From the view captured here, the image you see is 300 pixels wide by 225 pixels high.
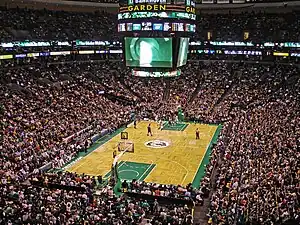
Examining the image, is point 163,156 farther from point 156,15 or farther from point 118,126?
point 156,15

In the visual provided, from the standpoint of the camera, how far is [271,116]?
32969 millimetres

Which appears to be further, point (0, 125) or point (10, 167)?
point (0, 125)

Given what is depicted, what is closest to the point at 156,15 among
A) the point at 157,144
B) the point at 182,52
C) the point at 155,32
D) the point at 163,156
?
the point at 155,32

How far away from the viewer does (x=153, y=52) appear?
31812 millimetres

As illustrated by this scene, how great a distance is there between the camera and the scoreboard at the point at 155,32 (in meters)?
29.8

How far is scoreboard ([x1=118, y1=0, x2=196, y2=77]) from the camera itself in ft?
97.9

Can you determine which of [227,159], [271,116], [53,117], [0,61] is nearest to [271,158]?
[227,159]

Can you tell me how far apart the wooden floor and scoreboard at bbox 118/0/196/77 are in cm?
578

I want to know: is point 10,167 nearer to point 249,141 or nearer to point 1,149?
point 1,149

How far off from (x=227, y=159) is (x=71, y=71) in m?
28.8

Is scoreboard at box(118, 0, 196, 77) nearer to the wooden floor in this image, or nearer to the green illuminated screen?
the green illuminated screen

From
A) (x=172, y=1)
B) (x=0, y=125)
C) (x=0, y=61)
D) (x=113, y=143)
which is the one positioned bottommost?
(x=113, y=143)

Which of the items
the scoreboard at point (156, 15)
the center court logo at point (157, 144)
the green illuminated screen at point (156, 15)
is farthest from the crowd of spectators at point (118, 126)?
the green illuminated screen at point (156, 15)

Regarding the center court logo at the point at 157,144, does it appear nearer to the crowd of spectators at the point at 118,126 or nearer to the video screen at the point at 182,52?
the crowd of spectators at the point at 118,126
